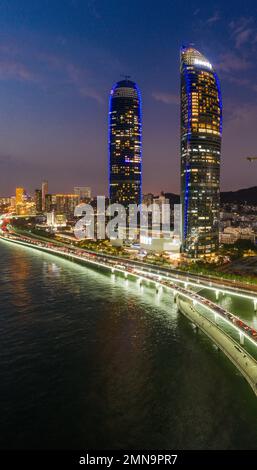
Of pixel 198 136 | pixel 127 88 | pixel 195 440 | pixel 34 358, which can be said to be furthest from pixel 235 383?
pixel 127 88

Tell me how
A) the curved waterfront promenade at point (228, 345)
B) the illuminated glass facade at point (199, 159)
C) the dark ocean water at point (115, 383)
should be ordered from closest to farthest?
the dark ocean water at point (115, 383), the curved waterfront promenade at point (228, 345), the illuminated glass facade at point (199, 159)

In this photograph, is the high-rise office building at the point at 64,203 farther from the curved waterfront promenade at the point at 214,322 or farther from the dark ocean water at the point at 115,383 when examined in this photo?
the dark ocean water at the point at 115,383

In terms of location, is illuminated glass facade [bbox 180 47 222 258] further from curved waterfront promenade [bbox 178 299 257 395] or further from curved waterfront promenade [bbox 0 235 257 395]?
curved waterfront promenade [bbox 178 299 257 395]

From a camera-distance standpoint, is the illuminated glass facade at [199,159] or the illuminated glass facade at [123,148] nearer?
the illuminated glass facade at [199,159]

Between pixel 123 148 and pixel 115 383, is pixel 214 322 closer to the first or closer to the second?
pixel 115 383

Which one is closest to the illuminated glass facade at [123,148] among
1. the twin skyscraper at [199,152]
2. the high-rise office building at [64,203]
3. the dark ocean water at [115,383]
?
the twin skyscraper at [199,152]

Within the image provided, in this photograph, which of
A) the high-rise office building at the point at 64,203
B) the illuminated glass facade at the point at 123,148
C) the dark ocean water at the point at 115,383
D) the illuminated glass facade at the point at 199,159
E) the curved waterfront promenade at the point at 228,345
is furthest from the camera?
the high-rise office building at the point at 64,203

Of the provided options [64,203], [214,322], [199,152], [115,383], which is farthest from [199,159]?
[64,203]

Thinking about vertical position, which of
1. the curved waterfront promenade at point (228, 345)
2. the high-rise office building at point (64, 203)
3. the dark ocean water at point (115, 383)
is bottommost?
the dark ocean water at point (115, 383)

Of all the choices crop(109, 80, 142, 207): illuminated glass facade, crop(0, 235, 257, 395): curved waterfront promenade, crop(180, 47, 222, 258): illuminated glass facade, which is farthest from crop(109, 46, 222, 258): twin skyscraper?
crop(109, 80, 142, 207): illuminated glass facade
